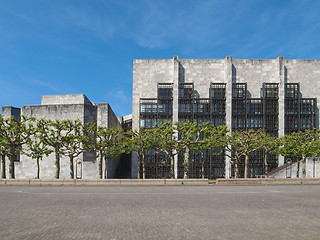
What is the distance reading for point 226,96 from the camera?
140 ft

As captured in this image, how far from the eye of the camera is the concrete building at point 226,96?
1666 inches

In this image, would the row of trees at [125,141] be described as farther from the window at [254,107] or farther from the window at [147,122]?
the window at [147,122]

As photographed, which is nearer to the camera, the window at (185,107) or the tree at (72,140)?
the tree at (72,140)

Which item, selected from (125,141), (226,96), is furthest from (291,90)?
(125,141)

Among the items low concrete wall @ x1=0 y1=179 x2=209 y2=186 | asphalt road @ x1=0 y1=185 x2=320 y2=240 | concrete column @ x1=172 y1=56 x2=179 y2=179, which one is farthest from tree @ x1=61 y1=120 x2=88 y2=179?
concrete column @ x1=172 y1=56 x2=179 y2=179

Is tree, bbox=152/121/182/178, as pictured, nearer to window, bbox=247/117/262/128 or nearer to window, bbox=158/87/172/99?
window, bbox=158/87/172/99

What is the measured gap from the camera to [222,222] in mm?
8781

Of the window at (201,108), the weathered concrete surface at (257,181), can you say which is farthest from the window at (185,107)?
the weathered concrete surface at (257,181)

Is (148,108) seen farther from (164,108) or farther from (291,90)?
(291,90)

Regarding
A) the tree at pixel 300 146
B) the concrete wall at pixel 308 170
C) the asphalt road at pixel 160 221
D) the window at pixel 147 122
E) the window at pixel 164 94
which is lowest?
the concrete wall at pixel 308 170

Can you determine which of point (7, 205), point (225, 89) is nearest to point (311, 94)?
point (225, 89)

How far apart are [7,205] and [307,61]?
49.6 m

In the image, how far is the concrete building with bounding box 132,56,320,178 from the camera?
Answer: 1666 inches

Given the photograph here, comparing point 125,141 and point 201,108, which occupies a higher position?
point 201,108
